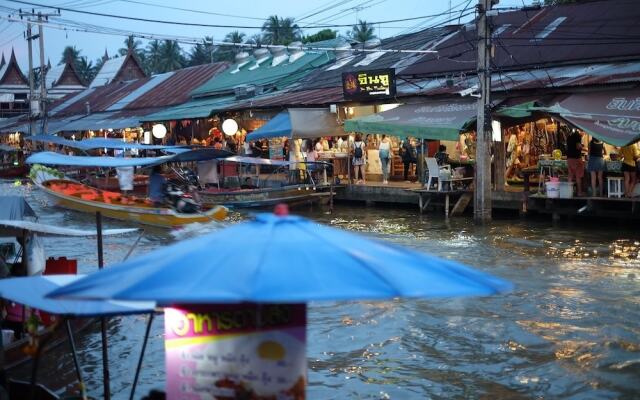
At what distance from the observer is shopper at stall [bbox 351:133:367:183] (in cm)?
2645

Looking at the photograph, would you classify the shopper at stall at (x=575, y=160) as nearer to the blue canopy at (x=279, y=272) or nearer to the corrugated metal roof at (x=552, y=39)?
the corrugated metal roof at (x=552, y=39)

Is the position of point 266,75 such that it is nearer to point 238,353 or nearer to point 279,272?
point 238,353

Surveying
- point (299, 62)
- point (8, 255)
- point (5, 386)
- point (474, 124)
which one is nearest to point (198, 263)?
point (5, 386)

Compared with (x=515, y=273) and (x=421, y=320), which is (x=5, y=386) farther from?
(x=515, y=273)

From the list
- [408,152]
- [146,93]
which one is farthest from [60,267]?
[146,93]

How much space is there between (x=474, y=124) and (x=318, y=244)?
58.3 feet

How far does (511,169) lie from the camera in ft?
78.4

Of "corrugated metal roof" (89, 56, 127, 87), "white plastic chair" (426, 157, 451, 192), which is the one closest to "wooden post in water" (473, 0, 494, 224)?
"white plastic chair" (426, 157, 451, 192)

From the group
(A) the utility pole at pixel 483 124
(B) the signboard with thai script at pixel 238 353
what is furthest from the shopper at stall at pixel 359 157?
(B) the signboard with thai script at pixel 238 353

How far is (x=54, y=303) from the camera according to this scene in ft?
18.0

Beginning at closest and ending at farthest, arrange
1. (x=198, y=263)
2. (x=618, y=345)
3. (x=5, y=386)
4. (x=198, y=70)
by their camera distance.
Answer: (x=198, y=263)
(x=5, y=386)
(x=618, y=345)
(x=198, y=70)

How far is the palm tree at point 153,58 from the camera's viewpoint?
87.6m

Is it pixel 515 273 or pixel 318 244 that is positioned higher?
pixel 318 244

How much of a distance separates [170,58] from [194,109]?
177 ft
